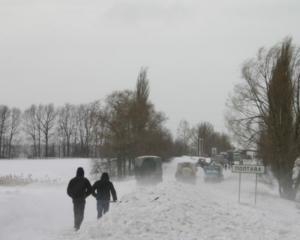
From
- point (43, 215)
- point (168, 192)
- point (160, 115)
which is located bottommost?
point (43, 215)

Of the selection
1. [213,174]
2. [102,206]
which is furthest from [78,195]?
[213,174]

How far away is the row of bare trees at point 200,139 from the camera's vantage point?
109 meters

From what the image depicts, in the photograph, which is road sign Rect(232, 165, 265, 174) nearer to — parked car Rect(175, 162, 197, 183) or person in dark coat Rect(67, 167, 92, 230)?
person in dark coat Rect(67, 167, 92, 230)

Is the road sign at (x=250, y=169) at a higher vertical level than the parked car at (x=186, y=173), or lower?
higher

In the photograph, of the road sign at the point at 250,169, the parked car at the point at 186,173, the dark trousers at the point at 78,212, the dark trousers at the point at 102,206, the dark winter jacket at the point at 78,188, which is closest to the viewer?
the dark trousers at the point at 78,212

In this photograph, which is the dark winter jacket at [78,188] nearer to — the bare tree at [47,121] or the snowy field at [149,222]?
the snowy field at [149,222]

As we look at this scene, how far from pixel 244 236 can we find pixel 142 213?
2.67 meters

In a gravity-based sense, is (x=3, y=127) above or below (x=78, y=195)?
above

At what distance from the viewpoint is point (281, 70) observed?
3281cm

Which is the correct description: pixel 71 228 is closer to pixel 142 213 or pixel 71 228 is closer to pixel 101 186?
pixel 101 186

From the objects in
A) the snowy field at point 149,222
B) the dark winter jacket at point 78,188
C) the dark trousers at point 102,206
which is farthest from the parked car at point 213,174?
the dark winter jacket at point 78,188

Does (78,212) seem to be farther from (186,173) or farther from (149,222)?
(186,173)

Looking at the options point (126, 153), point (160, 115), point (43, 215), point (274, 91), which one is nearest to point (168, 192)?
point (43, 215)

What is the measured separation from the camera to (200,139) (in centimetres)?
10850
